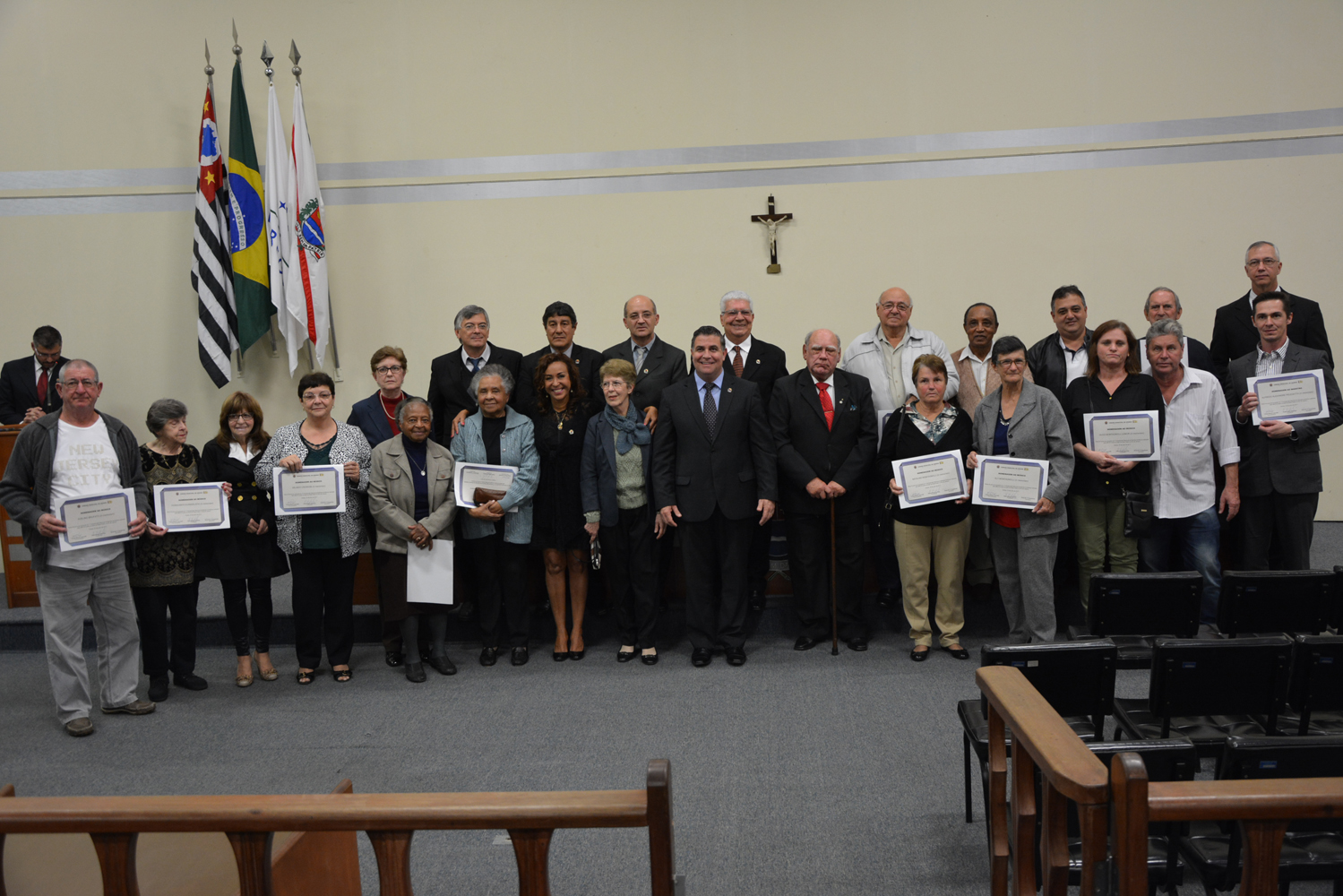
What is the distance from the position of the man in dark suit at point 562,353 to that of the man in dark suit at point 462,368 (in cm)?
14


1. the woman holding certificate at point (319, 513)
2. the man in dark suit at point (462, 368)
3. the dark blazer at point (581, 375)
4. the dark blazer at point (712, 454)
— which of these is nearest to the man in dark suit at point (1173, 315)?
the dark blazer at point (712, 454)

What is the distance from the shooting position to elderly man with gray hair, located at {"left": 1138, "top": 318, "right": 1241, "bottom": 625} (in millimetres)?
4410

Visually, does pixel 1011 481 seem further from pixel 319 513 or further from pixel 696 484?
pixel 319 513

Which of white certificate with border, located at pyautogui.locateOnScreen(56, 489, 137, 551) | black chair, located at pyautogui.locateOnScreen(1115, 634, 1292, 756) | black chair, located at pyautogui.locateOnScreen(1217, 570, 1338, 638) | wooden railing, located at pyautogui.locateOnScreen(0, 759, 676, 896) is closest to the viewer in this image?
wooden railing, located at pyautogui.locateOnScreen(0, 759, 676, 896)

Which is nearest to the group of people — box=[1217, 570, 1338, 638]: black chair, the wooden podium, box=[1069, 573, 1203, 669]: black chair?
box=[1069, 573, 1203, 669]: black chair

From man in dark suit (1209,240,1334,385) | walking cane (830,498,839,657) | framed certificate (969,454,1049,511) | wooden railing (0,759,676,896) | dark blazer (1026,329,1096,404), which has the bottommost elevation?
walking cane (830,498,839,657)

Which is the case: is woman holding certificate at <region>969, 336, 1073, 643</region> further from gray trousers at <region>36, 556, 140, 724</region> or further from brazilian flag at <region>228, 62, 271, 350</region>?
brazilian flag at <region>228, 62, 271, 350</region>

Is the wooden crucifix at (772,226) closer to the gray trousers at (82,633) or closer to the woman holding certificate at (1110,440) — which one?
the woman holding certificate at (1110,440)

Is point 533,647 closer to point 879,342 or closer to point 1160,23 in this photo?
point 879,342

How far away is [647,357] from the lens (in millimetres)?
5250

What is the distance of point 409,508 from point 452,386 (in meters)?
0.84

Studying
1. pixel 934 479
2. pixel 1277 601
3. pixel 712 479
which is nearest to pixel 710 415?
pixel 712 479

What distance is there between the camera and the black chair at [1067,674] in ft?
9.00

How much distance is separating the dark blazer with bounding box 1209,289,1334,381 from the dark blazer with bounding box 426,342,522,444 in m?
3.82
